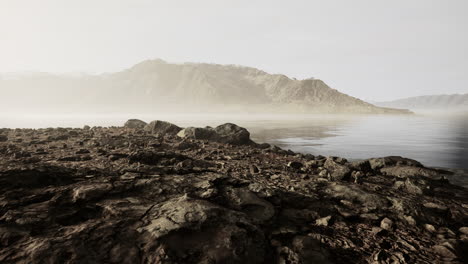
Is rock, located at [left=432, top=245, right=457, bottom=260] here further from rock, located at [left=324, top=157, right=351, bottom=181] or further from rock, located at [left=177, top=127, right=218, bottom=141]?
rock, located at [left=177, top=127, right=218, bottom=141]

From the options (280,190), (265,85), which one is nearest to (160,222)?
(280,190)

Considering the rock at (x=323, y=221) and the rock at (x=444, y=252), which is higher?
the rock at (x=323, y=221)

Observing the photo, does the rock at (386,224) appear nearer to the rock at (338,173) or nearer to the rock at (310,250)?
the rock at (310,250)

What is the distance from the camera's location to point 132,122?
24.9 m

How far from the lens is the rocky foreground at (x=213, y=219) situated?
4.40 m

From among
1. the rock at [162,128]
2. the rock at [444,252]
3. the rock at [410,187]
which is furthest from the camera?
the rock at [162,128]

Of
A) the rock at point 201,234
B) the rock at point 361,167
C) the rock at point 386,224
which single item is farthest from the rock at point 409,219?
the rock at point 361,167

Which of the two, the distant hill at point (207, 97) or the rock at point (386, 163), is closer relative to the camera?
the rock at point (386, 163)

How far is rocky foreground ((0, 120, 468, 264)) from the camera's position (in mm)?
4402

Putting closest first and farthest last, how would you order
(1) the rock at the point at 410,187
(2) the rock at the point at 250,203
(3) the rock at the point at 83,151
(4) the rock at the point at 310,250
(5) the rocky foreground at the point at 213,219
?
(5) the rocky foreground at the point at 213,219, (4) the rock at the point at 310,250, (2) the rock at the point at 250,203, (1) the rock at the point at 410,187, (3) the rock at the point at 83,151

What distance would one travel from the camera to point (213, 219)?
5.18 meters

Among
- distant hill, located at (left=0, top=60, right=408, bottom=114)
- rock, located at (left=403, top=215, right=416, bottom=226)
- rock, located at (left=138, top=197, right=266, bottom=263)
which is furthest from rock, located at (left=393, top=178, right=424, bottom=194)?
distant hill, located at (left=0, top=60, right=408, bottom=114)

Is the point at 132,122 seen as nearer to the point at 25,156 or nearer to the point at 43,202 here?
the point at 25,156

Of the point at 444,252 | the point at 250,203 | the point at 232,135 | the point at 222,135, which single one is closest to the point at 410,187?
the point at 444,252
